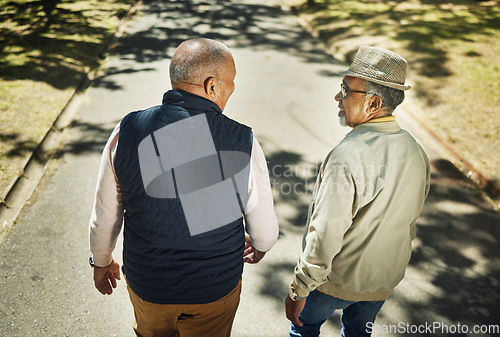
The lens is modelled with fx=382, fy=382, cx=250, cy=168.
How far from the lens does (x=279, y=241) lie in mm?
3885

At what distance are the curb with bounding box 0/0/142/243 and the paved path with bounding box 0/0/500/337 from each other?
0.41 feet

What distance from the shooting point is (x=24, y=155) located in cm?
473

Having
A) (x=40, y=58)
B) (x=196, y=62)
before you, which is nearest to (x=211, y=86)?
(x=196, y=62)

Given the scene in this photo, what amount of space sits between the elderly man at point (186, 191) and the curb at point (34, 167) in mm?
2717

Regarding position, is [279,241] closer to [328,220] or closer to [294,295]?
[294,295]

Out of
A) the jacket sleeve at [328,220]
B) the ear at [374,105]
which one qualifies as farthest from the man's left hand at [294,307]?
the ear at [374,105]

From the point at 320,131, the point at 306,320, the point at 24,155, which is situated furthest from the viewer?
the point at 320,131

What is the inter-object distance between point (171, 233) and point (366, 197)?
36.5 inches

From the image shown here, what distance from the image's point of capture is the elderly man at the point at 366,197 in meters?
1.80

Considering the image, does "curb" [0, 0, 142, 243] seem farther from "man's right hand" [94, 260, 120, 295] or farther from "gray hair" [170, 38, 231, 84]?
"gray hair" [170, 38, 231, 84]

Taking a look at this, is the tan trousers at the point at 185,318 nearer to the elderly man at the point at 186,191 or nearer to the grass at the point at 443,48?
the elderly man at the point at 186,191

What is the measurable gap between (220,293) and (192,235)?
1.28 feet

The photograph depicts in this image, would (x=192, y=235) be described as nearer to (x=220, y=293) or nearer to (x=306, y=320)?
(x=220, y=293)

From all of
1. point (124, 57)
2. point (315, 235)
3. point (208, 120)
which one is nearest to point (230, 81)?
point (208, 120)
